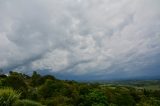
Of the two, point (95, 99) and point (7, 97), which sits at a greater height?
point (95, 99)

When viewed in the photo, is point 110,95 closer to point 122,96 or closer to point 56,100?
point 122,96

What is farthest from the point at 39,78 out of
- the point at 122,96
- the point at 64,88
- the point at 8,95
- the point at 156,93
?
the point at 8,95

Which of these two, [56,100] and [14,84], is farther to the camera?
[56,100]

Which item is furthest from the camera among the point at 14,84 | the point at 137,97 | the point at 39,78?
the point at 137,97

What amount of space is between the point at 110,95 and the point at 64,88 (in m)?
8.99

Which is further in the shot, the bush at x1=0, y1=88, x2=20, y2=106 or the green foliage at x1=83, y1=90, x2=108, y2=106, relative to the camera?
the green foliage at x1=83, y1=90, x2=108, y2=106

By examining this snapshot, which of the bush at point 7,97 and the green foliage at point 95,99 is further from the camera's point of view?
the green foliage at point 95,99

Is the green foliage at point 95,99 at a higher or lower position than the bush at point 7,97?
higher

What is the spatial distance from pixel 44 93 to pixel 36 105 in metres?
26.5

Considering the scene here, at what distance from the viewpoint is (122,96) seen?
62.3 meters

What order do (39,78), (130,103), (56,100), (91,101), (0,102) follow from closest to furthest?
1. (0,102)
2. (56,100)
3. (91,101)
4. (130,103)
5. (39,78)

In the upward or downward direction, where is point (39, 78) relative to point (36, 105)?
upward

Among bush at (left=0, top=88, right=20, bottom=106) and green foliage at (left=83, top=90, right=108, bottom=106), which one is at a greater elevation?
green foliage at (left=83, top=90, right=108, bottom=106)

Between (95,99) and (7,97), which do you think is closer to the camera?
(7,97)
